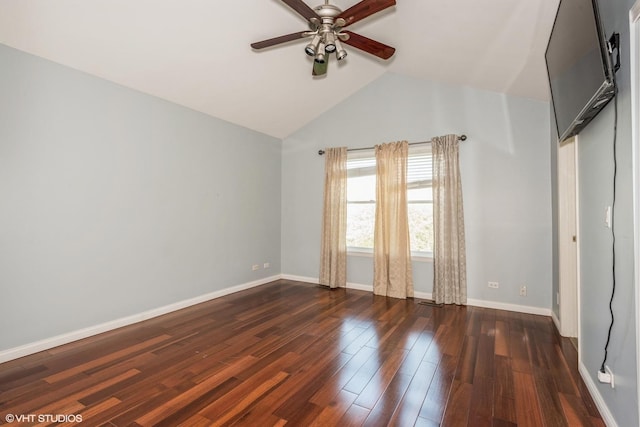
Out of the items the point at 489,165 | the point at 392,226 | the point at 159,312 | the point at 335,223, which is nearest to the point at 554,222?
the point at 489,165

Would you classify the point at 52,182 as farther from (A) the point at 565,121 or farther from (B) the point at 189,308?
(A) the point at 565,121

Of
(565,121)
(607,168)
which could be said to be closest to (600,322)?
(607,168)

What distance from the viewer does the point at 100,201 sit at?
305cm

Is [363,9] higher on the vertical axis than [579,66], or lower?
higher

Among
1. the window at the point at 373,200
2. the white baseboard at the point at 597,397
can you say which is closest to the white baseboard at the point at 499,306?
the window at the point at 373,200

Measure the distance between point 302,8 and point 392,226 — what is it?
312cm

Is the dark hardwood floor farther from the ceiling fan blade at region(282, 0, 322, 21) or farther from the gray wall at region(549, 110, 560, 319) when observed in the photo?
the ceiling fan blade at region(282, 0, 322, 21)

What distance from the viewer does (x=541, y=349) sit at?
9.02 feet

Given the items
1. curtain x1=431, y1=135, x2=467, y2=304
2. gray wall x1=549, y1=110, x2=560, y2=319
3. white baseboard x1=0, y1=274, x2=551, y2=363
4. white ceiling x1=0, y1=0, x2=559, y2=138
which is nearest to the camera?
white ceiling x1=0, y1=0, x2=559, y2=138

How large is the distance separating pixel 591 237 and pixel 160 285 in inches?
161

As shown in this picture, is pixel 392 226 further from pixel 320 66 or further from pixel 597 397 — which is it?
pixel 597 397

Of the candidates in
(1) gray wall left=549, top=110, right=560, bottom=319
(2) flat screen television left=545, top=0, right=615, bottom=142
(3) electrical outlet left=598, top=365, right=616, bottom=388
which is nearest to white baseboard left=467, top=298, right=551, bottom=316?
(1) gray wall left=549, top=110, right=560, bottom=319

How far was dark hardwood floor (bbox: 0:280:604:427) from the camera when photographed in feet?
6.05

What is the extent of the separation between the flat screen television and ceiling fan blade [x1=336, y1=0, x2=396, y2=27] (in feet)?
3.41
